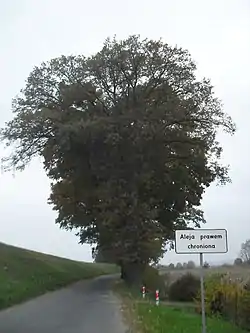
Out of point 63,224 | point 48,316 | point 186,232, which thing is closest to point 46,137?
point 63,224

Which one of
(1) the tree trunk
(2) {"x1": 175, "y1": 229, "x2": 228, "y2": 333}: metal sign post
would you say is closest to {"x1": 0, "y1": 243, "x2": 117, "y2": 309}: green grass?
(1) the tree trunk

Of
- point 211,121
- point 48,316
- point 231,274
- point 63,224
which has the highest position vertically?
point 211,121

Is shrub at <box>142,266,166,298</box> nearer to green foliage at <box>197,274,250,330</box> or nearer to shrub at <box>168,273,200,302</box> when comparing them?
shrub at <box>168,273,200,302</box>

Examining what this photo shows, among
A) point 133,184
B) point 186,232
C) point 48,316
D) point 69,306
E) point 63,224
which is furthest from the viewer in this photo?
point 63,224

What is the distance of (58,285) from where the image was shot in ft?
140

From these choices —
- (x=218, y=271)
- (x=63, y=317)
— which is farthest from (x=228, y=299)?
(x=63, y=317)

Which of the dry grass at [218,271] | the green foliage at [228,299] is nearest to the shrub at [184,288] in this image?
the dry grass at [218,271]

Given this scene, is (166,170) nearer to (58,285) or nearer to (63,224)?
(58,285)

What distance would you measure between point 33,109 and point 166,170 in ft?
29.8

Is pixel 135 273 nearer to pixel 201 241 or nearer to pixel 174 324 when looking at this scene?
pixel 174 324

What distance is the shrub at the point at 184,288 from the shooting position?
35.5m

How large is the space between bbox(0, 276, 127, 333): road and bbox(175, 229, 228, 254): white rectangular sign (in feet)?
19.6

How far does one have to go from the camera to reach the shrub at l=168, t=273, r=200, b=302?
3550 cm

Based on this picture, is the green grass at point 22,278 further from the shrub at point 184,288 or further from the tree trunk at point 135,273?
the shrub at point 184,288
